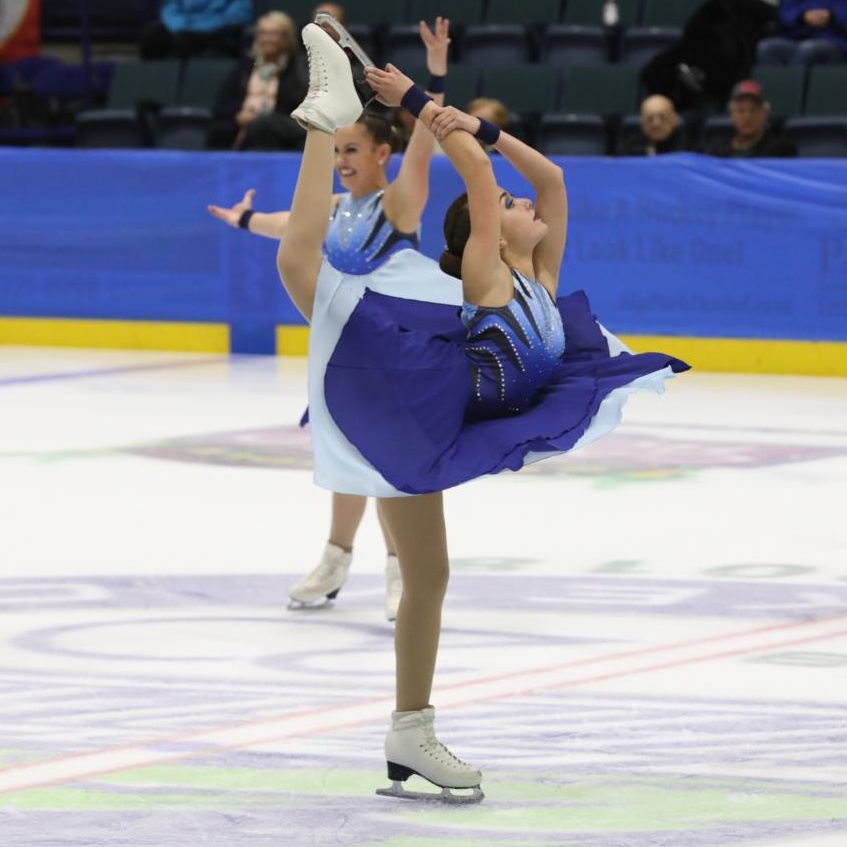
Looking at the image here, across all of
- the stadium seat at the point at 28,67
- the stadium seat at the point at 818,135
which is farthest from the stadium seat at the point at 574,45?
the stadium seat at the point at 28,67

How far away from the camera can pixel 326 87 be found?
3805mm

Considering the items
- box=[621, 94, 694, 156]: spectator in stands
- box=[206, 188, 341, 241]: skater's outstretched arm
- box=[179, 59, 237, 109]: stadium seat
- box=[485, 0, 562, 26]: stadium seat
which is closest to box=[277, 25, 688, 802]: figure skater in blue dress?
box=[206, 188, 341, 241]: skater's outstretched arm

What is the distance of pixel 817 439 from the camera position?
9.50 m

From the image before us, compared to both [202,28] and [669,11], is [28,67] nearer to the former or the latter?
[202,28]

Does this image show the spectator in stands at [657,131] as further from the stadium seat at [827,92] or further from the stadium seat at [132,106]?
the stadium seat at [132,106]

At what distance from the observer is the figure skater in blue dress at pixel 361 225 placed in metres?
5.96

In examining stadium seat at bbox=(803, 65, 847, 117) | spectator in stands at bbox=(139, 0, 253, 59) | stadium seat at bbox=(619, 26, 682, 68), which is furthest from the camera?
spectator in stands at bbox=(139, 0, 253, 59)

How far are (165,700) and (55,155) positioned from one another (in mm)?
9339

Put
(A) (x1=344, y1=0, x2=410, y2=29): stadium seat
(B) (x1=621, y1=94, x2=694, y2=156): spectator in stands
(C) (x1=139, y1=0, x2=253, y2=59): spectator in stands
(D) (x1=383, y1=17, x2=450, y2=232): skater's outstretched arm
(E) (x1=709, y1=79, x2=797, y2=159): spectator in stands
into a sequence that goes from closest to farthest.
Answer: (D) (x1=383, y1=17, x2=450, y2=232): skater's outstretched arm → (E) (x1=709, y1=79, x2=797, y2=159): spectator in stands → (B) (x1=621, y1=94, x2=694, y2=156): spectator in stands → (A) (x1=344, y1=0, x2=410, y2=29): stadium seat → (C) (x1=139, y1=0, x2=253, y2=59): spectator in stands

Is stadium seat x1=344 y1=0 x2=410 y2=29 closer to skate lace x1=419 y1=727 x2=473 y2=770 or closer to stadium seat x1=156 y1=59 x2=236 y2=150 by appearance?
stadium seat x1=156 y1=59 x2=236 y2=150

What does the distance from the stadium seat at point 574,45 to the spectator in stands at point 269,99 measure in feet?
5.99

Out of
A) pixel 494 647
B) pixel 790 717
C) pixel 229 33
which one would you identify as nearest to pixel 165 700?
pixel 494 647

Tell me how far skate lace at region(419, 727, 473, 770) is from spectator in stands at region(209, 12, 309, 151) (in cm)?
962

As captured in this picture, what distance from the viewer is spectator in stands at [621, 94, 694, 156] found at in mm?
12938
